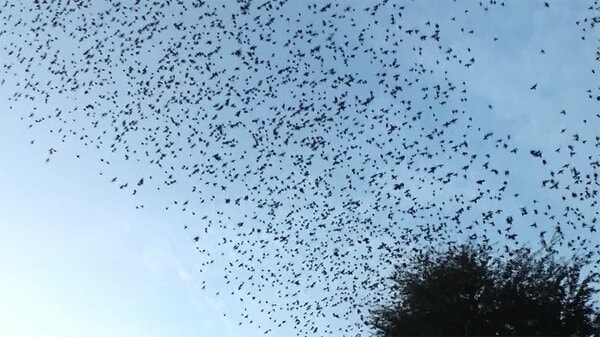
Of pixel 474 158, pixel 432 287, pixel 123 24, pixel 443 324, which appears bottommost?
pixel 443 324

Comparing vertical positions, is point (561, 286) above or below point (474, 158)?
below

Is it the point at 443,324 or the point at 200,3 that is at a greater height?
the point at 200,3

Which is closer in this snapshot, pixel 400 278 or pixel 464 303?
pixel 464 303

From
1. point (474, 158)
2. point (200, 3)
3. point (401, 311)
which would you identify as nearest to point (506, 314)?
point (401, 311)

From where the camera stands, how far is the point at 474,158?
2855cm

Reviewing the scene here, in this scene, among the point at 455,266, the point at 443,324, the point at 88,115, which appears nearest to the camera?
the point at 443,324

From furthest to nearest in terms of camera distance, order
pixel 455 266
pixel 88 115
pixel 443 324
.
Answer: pixel 88 115, pixel 455 266, pixel 443 324

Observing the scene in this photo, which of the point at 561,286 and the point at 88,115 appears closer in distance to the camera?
the point at 561,286

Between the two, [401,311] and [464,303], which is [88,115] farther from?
[464,303]

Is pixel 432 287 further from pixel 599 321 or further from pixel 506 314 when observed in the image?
pixel 599 321

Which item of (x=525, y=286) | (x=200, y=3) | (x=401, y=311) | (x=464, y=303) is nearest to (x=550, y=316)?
(x=525, y=286)

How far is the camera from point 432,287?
87.7ft

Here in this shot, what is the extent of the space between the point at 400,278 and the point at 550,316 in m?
6.18

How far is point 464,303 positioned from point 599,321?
19.9 feet
